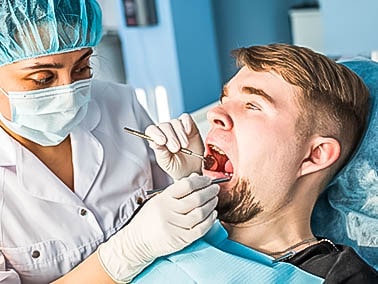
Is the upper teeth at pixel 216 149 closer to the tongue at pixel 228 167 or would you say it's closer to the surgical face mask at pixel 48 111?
the tongue at pixel 228 167

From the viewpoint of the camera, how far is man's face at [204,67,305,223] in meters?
1.26

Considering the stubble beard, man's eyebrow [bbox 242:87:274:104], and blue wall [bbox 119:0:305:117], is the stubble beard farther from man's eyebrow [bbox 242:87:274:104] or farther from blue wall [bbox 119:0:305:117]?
blue wall [bbox 119:0:305:117]

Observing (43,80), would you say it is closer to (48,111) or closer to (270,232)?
(48,111)

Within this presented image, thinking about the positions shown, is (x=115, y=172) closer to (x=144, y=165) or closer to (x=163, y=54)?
(x=144, y=165)

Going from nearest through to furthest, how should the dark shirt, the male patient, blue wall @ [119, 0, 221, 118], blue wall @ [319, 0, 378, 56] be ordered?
the dark shirt < the male patient < blue wall @ [319, 0, 378, 56] < blue wall @ [119, 0, 221, 118]

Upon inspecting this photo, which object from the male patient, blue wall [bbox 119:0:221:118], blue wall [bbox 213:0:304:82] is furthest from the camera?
blue wall [bbox 213:0:304:82]

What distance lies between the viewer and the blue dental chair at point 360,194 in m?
1.31

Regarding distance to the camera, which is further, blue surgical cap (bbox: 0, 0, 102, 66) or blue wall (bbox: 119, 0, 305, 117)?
blue wall (bbox: 119, 0, 305, 117)

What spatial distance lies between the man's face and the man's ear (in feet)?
0.06

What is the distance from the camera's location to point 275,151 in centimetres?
126

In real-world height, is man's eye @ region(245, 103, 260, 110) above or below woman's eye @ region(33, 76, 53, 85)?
below

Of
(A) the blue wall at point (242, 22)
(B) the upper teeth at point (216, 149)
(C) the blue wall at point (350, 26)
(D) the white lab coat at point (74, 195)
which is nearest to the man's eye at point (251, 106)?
(B) the upper teeth at point (216, 149)

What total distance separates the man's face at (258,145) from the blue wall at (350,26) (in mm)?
2089

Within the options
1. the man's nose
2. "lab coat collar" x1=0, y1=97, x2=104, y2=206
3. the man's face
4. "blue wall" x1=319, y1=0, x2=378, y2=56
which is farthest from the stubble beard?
"blue wall" x1=319, y1=0, x2=378, y2=56
